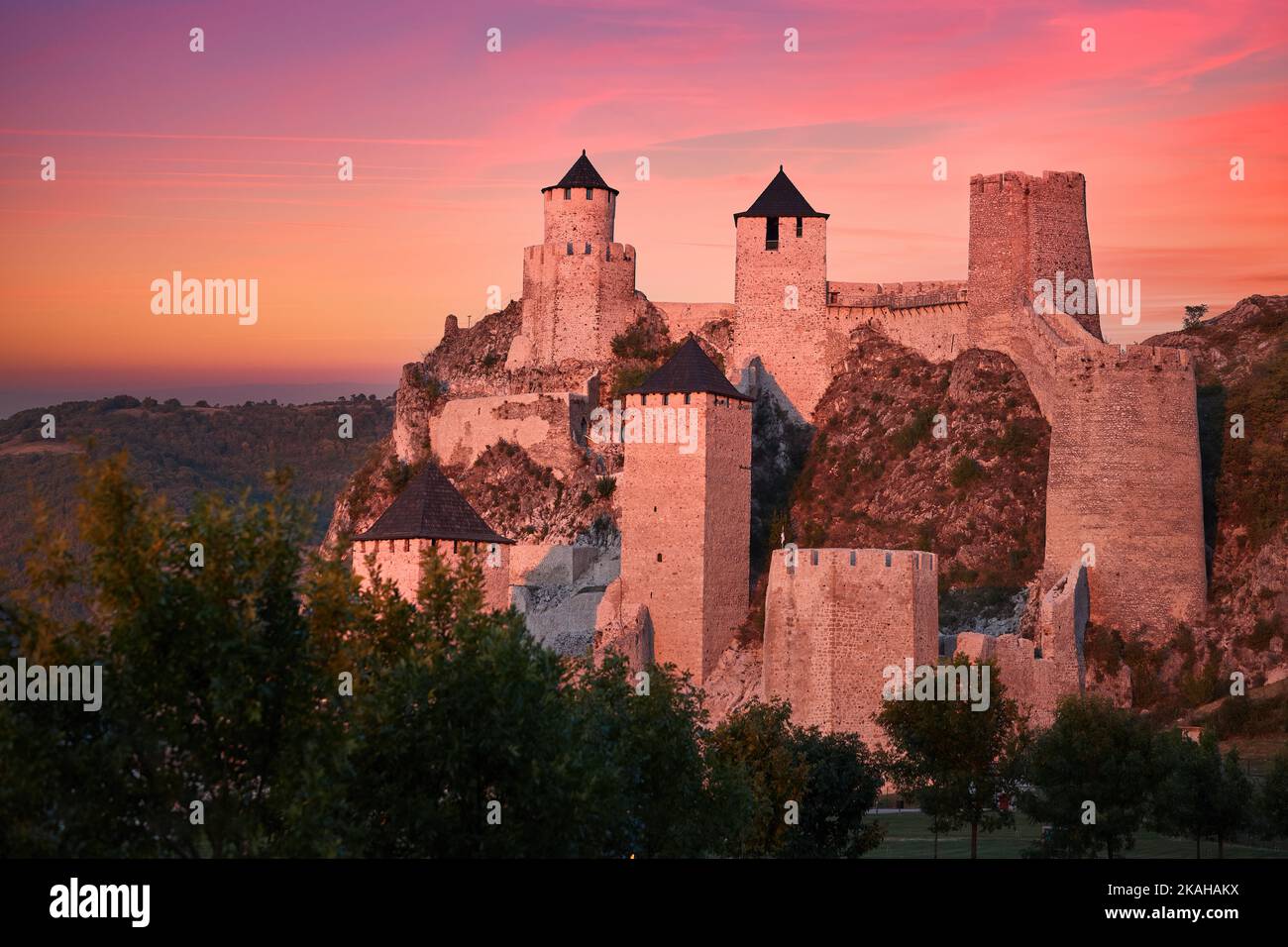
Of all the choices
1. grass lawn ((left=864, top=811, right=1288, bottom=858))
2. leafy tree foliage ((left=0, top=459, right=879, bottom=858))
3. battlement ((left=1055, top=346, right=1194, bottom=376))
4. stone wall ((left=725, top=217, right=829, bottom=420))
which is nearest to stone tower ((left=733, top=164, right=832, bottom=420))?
stone wall ((left=725, top=217, right=829, bottom=420))

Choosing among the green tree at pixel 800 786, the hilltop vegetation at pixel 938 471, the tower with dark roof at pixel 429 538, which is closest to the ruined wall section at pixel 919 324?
the hilltop vegetation at pixel 938 471

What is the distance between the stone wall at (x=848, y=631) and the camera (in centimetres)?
4169

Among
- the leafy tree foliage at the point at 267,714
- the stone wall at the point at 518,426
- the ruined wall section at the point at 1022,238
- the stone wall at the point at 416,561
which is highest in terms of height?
the ruined wall section at the point at 1022,238

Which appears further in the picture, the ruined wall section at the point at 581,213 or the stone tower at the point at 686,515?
the ruined wall section at the point at 581,213

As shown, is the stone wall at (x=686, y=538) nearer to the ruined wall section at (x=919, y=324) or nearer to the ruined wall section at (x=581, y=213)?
the ruined wall section at (x=919, y=324)

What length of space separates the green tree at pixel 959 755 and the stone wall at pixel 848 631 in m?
2.48

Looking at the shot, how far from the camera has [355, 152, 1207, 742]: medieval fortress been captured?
4222 cm

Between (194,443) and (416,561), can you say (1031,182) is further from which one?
(194,443)

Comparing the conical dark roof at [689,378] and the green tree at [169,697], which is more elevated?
the conical dark roof at [689,378]

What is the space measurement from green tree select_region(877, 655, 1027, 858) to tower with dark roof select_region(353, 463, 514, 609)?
8106 millimetres

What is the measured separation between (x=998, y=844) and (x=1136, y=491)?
43.8 feet

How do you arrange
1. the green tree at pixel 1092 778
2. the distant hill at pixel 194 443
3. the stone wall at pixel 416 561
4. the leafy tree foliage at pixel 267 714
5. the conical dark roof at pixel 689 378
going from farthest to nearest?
1. the distant hill at pixel 194 443
2. the conical dark roof at pixel 689 378
3. the stone wall at pixel 416 561
4. the green tree at pixel 1092 778
5. the leafy tree foliage at pixel 267 714

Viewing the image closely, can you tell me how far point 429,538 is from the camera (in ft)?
126

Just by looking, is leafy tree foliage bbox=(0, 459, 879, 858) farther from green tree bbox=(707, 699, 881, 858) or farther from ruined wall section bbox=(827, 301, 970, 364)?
ruined wall section bbox=(827, 301, 970, 364)
